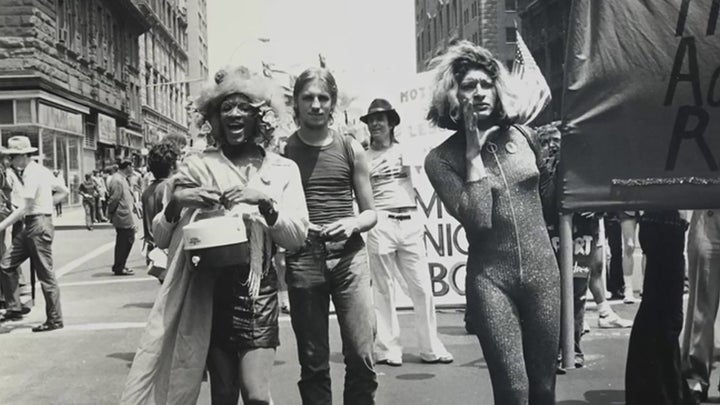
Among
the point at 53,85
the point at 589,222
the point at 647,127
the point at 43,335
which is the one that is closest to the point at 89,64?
the point at 53,85

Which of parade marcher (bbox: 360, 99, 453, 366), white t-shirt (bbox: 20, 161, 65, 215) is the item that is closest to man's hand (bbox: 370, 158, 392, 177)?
parade marcher (bbox: 360, 99, 453, 366)

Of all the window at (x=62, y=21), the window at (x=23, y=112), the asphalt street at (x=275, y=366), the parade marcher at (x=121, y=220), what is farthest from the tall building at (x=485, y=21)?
the asphalt street at (x=275, y=366)

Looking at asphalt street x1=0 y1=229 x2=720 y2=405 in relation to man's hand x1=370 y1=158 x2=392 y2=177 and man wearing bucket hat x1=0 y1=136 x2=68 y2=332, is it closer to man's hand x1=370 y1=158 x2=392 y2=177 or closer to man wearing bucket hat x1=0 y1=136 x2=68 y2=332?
man wearing bucket hat x1=0 y1=136 x2=68 y2=332

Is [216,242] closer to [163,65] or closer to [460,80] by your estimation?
[460,80]

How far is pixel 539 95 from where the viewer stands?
4.40 metres

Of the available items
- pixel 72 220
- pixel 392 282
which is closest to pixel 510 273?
pixel 392 282

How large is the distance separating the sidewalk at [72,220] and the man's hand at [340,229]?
23665 millimetres

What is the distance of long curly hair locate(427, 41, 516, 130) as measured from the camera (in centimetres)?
416

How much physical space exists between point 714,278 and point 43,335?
6.49 meters

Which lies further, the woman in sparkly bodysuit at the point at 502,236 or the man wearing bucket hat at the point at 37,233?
the man wearing bucket hat at the point at 37,233

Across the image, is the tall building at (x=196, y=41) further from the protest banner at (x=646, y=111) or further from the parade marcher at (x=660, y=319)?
the protest banner at (x=646, y=111)

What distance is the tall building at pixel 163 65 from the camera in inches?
2319

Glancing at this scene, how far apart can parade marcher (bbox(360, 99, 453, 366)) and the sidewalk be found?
69.5 feet

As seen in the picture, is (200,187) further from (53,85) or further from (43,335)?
(53,85)
